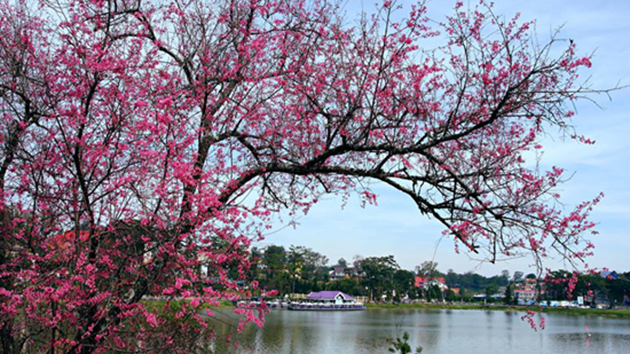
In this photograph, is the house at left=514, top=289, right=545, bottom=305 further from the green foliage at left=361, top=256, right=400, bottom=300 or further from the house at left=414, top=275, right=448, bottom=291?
the green foliage at left=361, top=256, right=400, bottom=300

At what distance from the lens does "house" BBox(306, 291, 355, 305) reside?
216 feet

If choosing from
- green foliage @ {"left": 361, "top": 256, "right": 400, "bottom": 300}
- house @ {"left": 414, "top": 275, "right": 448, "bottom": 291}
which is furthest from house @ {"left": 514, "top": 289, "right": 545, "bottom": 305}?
green foliage @ {"left": 361, "top": 256, "right": 400, "bottom": 300}

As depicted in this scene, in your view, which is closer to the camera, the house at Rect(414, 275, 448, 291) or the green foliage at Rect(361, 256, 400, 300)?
the green foliage at Rect(361, 256, 400, 300)

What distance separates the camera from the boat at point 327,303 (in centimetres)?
6247

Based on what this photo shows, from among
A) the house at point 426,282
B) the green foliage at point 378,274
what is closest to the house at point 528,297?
the house at point 426,282

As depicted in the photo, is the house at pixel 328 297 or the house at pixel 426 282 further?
the house at pixel 426 282

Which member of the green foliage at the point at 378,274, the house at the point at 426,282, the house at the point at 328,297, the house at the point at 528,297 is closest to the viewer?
the house at the point at 528,297

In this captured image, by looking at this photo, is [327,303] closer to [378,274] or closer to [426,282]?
[378,274]

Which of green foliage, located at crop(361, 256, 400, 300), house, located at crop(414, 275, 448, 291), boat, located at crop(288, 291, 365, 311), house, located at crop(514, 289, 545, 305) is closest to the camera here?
house, located at crop(514, 289, 545, 305)

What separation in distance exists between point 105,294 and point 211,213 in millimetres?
1049

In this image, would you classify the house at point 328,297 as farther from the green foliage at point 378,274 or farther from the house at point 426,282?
the house at point 426,282

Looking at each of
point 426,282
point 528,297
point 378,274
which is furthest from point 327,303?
point 528,297

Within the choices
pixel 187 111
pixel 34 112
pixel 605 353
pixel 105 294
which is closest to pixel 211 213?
pixel 105 294

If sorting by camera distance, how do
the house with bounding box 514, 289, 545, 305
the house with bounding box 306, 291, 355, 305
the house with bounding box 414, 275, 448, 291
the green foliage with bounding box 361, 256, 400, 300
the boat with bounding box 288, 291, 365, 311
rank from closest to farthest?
1. the house with bounding box 514, 289, 545, 305
2. the boat with bounding box 288, 291, 365, 311
3. the house with bounding box 306, 291, 355, 305
4. the green foliage with bounding box 361, 256, 400, 300
5. the house with bounding box 414, 275, 448, 291
